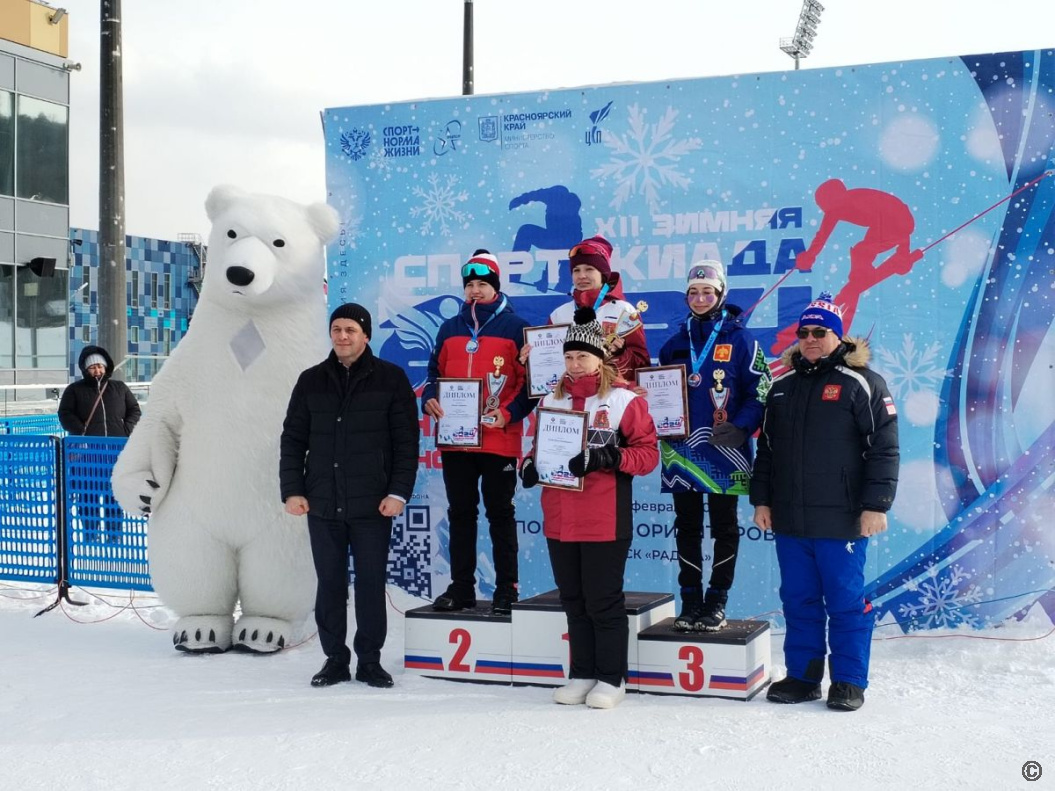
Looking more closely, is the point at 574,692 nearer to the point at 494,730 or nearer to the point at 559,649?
the point at 559,649

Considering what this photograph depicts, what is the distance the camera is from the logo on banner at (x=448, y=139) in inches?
210

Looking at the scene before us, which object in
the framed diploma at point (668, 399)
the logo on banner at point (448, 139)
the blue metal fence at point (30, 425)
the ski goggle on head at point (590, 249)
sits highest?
the logo on banner at point (448, 139)

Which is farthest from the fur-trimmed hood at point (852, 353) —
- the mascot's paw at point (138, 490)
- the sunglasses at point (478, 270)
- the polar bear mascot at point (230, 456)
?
the mascot's paw at point (138, 490)

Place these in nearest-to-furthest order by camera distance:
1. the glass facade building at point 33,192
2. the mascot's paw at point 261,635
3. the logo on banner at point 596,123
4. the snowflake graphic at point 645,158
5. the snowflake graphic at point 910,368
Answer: the mascot's paw at point 261,635, the snowflake graphic at point 910,368, the snowflake graphic at point 645,158, the logo on banner at point 596,123, the glass facade building at point 33,192

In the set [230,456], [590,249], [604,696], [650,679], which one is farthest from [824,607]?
[230,456]

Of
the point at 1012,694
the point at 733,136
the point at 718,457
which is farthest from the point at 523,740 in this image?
the point at 733,136

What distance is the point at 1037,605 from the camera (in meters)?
4.53

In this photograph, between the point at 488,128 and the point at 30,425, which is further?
the point at 30,425

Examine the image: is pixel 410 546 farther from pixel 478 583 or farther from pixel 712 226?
pixel 712 226

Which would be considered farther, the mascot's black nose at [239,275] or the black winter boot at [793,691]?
the mascot's black nose at [239,275]

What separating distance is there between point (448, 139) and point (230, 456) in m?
1.99

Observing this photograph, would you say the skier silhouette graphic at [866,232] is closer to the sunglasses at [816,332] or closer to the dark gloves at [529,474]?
the sunglasses at [816,332]

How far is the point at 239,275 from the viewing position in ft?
14.3

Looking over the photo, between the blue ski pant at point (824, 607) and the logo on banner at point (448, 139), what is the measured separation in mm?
2699
